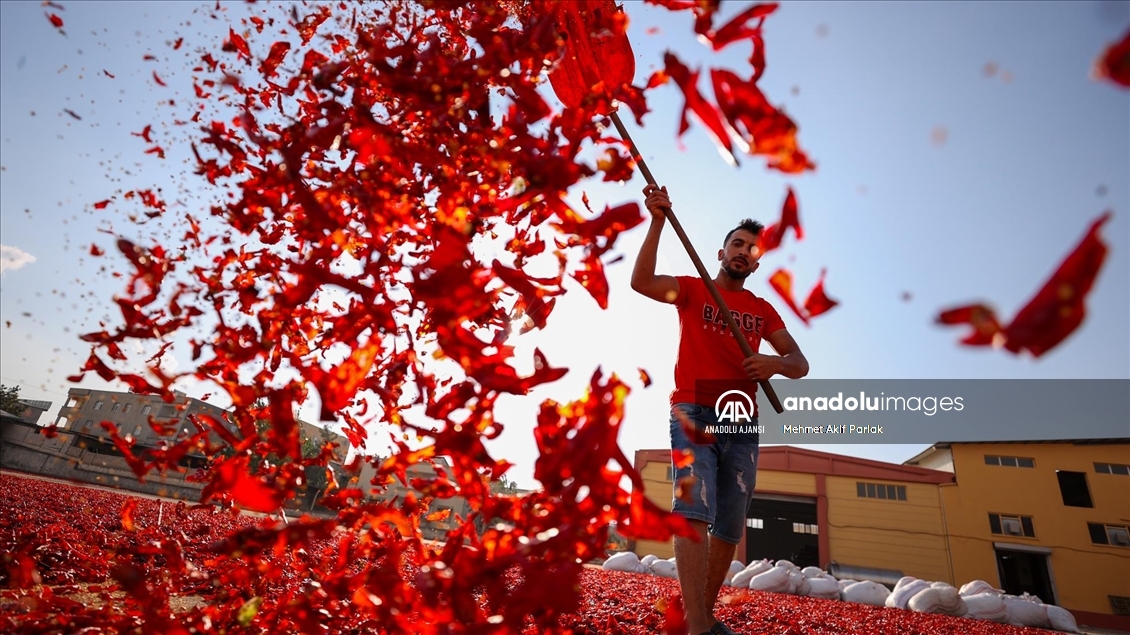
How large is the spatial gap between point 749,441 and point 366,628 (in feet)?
5.97

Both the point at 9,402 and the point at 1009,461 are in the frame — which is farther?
the point at 9,402

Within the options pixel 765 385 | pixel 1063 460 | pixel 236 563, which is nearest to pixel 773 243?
pixel 765 385

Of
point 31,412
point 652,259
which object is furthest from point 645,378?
point 31,412

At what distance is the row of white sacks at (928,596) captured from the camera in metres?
8.15

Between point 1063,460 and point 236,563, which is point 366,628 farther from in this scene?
point 1063,460

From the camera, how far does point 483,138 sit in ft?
6.74

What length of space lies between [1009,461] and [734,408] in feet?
69.7

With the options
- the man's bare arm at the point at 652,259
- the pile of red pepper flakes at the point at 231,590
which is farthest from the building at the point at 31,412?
the man's bare arm at the point at 652,259

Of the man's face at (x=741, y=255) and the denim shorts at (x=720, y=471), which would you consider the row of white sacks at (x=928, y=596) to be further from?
the man's face at (x=741, y=255)

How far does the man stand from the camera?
221 cm

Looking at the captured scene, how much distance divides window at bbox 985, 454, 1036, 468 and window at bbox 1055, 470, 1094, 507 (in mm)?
715

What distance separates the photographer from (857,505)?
1761 cm

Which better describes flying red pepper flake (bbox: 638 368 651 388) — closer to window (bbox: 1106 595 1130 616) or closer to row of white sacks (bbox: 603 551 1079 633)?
row of white sacks (bbox: 603 551 1079 633)

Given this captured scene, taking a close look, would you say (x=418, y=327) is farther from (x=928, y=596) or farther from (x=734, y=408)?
(x=928, y=596)
